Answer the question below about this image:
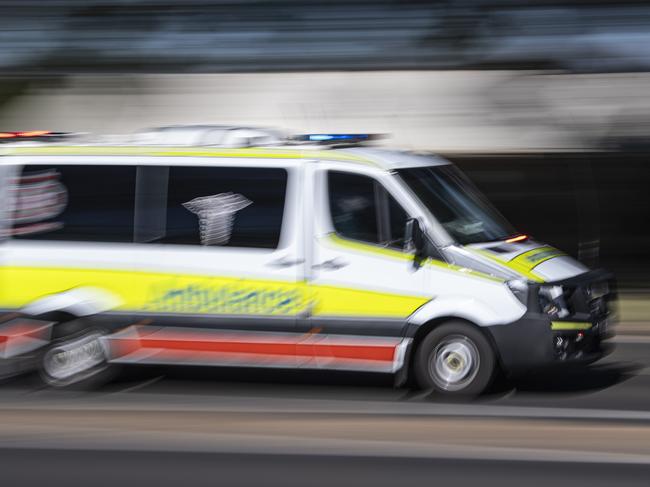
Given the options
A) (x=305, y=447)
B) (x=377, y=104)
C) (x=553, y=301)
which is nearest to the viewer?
(x=305, y=447)

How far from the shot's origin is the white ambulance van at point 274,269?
27.1ft

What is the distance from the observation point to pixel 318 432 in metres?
7.22

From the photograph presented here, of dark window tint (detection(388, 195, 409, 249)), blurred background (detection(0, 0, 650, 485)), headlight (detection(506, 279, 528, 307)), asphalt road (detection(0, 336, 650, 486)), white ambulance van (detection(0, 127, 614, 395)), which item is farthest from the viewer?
blurred background (detection(0, 0, 650, 485))

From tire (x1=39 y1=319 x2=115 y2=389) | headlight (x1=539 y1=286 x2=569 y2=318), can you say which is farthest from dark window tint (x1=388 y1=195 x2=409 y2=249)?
tire (x1=39 y1=319 x2=115 y2=389)

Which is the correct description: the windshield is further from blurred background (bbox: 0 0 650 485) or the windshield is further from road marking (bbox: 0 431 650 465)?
blurred background (bbox: 0 0 650 485)

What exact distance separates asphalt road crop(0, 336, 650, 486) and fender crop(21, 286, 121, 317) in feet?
1.90

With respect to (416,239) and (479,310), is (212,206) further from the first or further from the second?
(479,310)

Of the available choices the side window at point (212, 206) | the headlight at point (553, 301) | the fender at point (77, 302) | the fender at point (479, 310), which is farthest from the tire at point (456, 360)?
the fender at point (77, 302)

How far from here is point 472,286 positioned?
26.8 feet

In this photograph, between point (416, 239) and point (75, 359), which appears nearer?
point (416, 239)

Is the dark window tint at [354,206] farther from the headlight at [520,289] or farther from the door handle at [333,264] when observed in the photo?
the headlight at [520,289]

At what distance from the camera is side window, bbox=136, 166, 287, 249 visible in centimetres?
852

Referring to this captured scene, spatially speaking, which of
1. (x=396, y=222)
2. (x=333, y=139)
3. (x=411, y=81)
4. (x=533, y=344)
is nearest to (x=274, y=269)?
(x=396, y=222)

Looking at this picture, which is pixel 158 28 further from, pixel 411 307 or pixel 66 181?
pixel 411 307
